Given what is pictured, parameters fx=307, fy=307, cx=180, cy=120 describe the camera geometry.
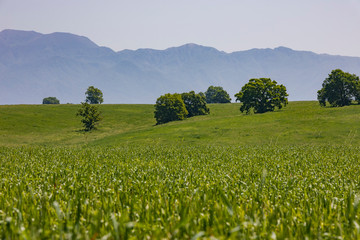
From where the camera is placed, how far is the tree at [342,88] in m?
76.9

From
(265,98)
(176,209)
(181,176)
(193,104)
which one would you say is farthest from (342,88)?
(176,209)

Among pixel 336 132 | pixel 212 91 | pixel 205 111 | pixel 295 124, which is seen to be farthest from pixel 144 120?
pixel 212 91

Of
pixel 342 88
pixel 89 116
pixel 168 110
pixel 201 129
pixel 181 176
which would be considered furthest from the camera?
pixel 168 110

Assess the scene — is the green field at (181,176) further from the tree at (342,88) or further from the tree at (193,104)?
the tree at (193,104)

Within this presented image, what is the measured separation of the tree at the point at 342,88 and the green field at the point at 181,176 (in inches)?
379

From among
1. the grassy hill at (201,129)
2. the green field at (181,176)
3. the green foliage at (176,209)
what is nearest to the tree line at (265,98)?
the grassy hill at (201,129)

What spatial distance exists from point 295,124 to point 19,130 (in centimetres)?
6376

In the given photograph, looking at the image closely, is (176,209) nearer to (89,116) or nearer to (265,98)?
(89,116)

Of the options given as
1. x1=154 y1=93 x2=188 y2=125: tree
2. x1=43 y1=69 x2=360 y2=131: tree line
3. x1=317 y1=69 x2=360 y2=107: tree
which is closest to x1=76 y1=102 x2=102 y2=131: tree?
x1=43 y1=69 x2=360 y2=131: tree line

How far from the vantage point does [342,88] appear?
78.0 m

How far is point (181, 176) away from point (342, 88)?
81270mm

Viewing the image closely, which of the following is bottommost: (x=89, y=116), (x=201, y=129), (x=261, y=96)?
(x=201, y=129)

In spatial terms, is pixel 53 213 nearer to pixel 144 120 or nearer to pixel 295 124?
pixel 295 124

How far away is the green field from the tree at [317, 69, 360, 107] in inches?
379
